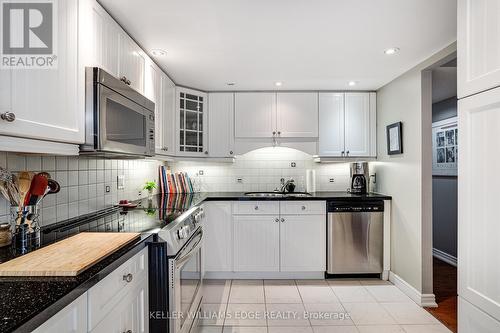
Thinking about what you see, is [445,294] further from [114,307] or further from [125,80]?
[125,80]

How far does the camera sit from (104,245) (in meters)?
1.22

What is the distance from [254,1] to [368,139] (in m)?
2.44

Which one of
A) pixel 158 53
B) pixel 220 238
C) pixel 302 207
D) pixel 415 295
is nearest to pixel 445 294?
pixel 415 295

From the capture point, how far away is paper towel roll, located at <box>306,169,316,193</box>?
3623 mm

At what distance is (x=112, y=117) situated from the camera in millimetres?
1609

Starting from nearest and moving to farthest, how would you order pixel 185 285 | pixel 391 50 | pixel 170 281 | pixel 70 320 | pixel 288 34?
1. pixel 70 320
2. pixel 170 281
3. pixel 185 285
4. pixel 288 34
5. pixel 391 50

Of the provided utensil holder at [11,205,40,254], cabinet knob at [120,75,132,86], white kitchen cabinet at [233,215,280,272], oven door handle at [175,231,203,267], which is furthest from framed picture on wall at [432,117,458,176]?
utensil holder at [11,205,40,254]

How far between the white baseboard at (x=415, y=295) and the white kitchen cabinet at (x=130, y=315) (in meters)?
2.41

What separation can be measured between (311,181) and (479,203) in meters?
2.49

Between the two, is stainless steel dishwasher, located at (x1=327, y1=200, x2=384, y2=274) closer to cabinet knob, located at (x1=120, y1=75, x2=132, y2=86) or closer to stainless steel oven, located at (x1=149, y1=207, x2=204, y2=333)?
stainless steel oven, located at (x1=149, y1=207, x2=204, y2=333)

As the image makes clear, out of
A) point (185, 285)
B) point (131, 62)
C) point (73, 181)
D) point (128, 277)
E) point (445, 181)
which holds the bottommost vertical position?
point (185, 285)

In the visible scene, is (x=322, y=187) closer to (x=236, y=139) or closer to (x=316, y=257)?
(x=316, y=257)

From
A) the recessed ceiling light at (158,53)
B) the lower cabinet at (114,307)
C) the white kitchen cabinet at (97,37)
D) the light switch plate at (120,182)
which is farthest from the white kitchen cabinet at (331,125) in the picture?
the lower cabinet at (114,307)

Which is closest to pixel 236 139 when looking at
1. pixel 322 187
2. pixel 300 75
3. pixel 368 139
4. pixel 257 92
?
pixel 257 92
